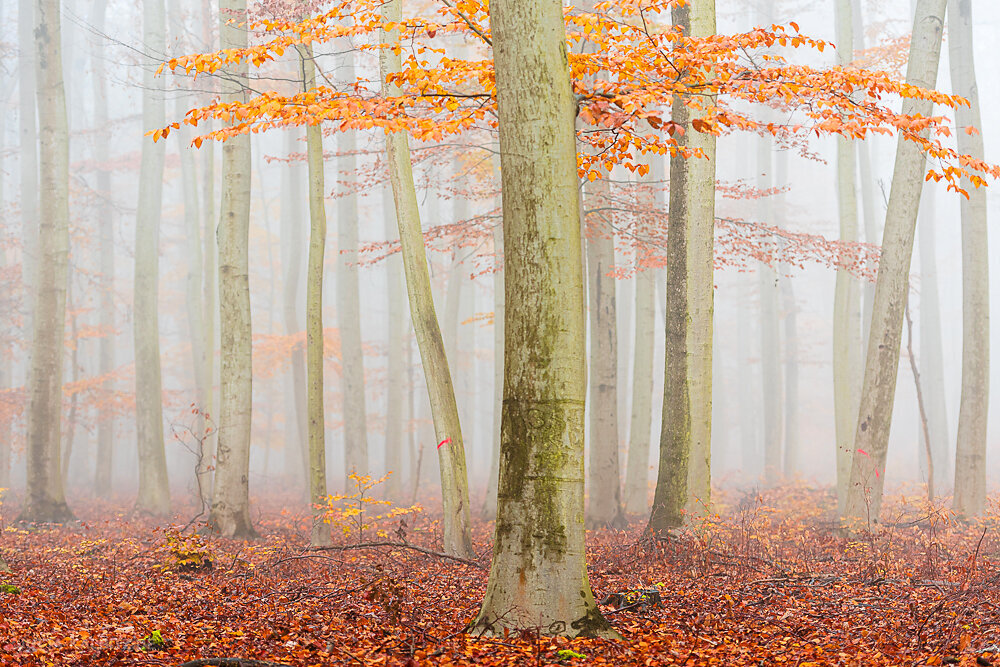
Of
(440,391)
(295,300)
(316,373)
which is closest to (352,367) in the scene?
(295,300)

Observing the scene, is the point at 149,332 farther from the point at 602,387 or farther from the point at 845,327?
the point at 845,327

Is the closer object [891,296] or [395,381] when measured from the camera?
[891,296]

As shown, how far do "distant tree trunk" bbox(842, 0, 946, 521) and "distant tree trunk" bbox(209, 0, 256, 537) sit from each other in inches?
303

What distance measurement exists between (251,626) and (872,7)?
23.4 meters

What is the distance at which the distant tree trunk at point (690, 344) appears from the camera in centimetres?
841

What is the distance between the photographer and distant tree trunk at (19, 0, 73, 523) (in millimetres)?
12266

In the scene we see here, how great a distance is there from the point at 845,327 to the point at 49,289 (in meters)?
12.7

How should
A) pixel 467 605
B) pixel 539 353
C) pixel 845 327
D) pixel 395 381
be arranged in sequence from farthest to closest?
pixel 395 381 → pixel 845 327 → pixel 467 605 → pixel 539 353

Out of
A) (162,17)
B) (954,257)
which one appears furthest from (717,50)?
(954,257)

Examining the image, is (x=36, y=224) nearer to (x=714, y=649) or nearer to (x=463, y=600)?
(x=463, y=600)

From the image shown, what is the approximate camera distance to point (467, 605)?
5.93m

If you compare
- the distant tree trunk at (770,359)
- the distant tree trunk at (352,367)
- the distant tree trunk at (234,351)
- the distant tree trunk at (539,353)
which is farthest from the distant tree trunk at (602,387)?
the distant tree trunk at (770,359)

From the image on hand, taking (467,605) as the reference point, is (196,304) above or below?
above

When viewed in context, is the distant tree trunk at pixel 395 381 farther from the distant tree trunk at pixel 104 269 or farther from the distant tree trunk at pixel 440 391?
the distant tree trunk at pixel 440 391
